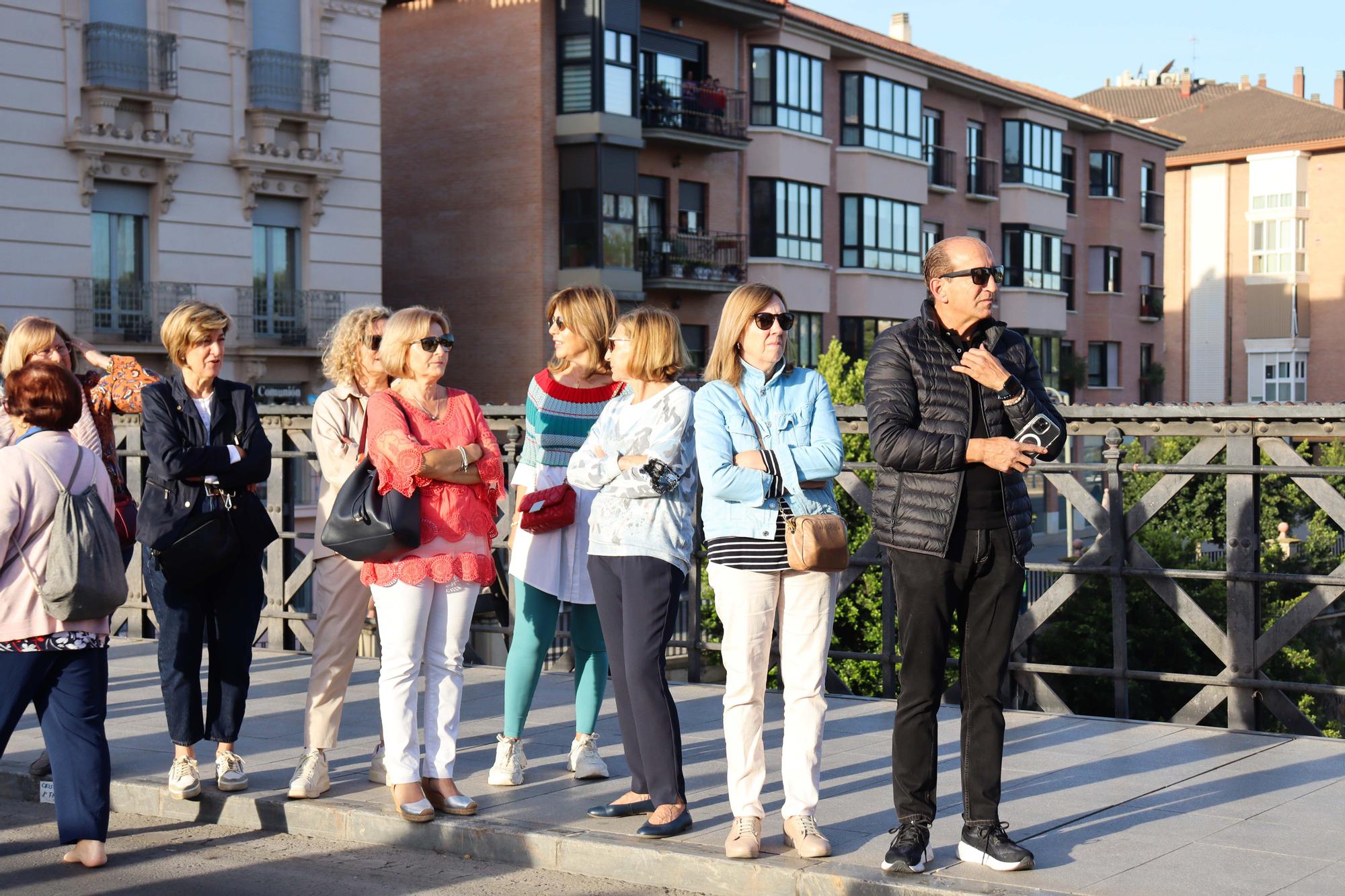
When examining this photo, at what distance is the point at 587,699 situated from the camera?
6.87 metres

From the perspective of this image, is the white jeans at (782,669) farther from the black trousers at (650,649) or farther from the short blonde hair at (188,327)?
the short blonde hair at (188,327)

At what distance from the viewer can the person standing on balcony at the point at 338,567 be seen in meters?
6.60

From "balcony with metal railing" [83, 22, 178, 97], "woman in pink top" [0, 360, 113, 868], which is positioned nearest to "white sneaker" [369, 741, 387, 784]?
"woman in pink top" [0, 360, 113, 868]

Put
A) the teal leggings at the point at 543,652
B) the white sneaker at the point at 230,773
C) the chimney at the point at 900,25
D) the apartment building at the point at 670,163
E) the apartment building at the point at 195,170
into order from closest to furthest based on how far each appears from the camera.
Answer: the white sneaker at the point at 230,773
the teal leggings at the point at 543,652
the apartment building at the point at 195,170
the apartment building at the point at 670,163
the chimney at the point at 900,25

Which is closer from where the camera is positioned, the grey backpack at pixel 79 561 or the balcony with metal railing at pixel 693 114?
the grey backpack at pixel 79 561

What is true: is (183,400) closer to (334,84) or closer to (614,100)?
(334,84)

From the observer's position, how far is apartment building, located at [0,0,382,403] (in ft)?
81.2

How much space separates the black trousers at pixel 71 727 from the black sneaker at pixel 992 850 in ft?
10.8

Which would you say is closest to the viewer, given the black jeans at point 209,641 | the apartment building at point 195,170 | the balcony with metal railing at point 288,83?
the black jeans at point 209,641

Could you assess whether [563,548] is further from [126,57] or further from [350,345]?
[126,57]

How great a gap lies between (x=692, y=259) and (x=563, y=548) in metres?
30.4

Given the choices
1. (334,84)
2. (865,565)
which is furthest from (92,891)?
(334,84)

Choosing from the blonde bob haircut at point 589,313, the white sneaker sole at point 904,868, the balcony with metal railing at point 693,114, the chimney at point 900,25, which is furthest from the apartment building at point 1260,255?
the white sneaker sole at point 904,868

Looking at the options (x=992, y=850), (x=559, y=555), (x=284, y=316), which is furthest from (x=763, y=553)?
(x=284, y=316)
